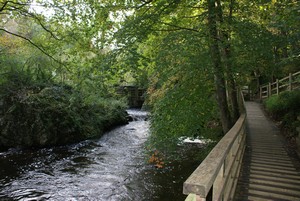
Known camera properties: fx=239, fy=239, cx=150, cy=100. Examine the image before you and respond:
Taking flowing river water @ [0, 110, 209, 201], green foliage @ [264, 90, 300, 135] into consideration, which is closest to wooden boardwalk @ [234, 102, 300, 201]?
green foliage @ [264, 90, 300, 135]

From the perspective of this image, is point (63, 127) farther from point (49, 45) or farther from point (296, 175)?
point (296, 175)

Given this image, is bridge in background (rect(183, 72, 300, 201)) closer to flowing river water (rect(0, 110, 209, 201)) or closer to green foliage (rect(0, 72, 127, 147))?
flowing river water (rect(0, 110, 209, 201))

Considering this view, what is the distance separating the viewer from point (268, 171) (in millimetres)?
5227

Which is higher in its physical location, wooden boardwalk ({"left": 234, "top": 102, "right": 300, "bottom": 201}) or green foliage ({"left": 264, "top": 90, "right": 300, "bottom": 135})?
green foliage ({"left": 264, "top": 90, "right": 300, "bottom": 135})

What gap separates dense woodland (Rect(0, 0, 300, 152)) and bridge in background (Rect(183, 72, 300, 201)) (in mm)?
1483

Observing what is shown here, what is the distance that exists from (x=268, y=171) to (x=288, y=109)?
24.3ft

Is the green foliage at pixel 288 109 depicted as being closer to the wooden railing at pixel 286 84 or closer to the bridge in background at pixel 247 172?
the wooden railing at pixel 286 84

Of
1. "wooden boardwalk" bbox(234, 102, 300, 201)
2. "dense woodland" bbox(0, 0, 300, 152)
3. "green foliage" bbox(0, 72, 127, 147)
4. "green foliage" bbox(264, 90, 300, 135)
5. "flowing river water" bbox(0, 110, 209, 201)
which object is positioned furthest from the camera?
"green foliage" bbox(0, 72, 127, 147)

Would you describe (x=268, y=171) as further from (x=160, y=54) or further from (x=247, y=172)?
(x=160, y=54)

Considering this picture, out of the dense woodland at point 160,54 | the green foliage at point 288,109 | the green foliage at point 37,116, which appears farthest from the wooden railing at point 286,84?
the green foliage at point 37,116

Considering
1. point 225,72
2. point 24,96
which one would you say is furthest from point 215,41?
point 24,96

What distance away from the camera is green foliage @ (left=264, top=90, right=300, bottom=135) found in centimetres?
962

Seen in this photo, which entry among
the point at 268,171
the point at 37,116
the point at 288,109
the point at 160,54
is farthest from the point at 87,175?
the point at 288,109

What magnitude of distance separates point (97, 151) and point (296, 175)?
8.09 metres
